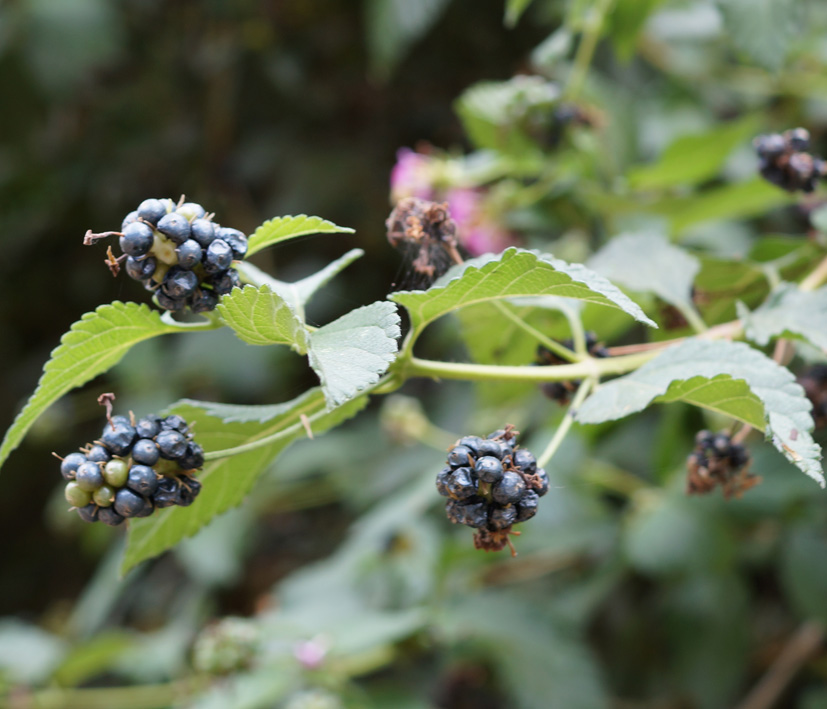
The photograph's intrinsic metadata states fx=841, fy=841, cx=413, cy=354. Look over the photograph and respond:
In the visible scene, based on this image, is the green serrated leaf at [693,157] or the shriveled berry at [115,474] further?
the green serrated leaf at [693,157]

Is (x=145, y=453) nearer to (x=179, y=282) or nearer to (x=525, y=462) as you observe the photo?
(x=179, y=282)

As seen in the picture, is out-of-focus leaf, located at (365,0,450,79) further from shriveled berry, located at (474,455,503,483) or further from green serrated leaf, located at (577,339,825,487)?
shriveled berry, located at (474,455,503,483)

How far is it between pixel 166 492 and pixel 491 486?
235 mm

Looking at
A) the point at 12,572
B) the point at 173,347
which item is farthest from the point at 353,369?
the point at 12,572

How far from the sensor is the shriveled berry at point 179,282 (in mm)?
583

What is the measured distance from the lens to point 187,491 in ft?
2.08

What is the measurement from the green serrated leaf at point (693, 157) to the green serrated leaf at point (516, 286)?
859mm

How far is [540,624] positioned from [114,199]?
1.84 metres

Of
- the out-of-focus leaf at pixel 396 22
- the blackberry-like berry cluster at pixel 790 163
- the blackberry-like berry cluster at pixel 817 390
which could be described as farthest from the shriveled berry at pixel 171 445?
the out-of-focus leaf at pixel 396 22

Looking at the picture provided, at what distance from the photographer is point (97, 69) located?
252cm

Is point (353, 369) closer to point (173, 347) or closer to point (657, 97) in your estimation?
point (657, 97)

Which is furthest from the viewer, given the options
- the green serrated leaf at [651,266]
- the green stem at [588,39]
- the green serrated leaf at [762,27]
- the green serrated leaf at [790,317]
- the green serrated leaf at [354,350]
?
the green stem at [588,39]

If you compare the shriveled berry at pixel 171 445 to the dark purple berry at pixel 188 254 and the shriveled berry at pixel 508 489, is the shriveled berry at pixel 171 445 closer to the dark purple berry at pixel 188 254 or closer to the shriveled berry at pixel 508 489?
the dark purple berry at pixel 188 254

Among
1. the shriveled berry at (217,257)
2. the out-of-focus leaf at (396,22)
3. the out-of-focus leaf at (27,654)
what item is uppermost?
the out-of-focus leaf at (396,22)
